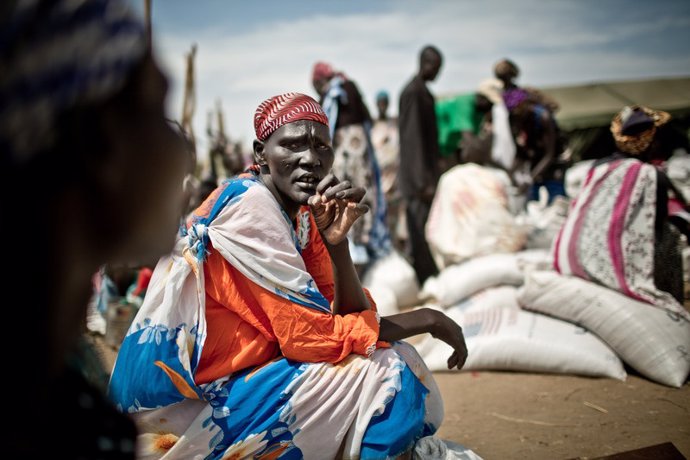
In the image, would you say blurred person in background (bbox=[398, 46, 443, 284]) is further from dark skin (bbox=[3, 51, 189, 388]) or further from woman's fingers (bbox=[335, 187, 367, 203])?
dark skin (bbox=[3, 51, 189, 388])

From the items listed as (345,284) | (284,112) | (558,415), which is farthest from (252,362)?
(558,415)

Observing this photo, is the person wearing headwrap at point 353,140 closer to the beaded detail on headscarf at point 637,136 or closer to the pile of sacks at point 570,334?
the pile of sacks at point 570,334

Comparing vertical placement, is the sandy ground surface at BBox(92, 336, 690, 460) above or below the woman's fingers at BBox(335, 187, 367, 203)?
below

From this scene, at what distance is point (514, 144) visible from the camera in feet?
21.8

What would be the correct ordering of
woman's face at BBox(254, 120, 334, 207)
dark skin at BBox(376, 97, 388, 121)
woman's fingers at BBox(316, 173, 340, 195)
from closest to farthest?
woman's fingers at BBox(316, 173, 340, 195), woman's face at BBox(254, 120, 334, 207), dark skin at BBox(376, 97, 388, 121)

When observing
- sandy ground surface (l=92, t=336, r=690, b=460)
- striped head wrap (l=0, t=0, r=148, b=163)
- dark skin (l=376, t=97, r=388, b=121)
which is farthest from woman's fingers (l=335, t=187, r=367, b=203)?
dark skin (l=376, t=97, r=388, b=121)

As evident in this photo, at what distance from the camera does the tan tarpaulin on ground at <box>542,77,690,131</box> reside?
39.7 ft

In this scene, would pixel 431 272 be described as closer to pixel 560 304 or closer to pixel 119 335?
pixel 560 304

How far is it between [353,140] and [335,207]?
12.0ft

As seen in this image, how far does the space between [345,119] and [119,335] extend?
2584mm

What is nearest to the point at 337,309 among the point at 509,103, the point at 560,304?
the point at 560,304

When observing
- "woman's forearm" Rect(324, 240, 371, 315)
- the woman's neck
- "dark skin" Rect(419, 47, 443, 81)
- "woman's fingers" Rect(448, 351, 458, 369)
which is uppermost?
"dark skin" Rect(419, 47, 443, 81)

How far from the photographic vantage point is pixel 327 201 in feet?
5.85

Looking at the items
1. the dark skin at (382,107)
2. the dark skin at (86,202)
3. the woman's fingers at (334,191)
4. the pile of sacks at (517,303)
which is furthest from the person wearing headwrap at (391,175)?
the dark skin at (86,202)
